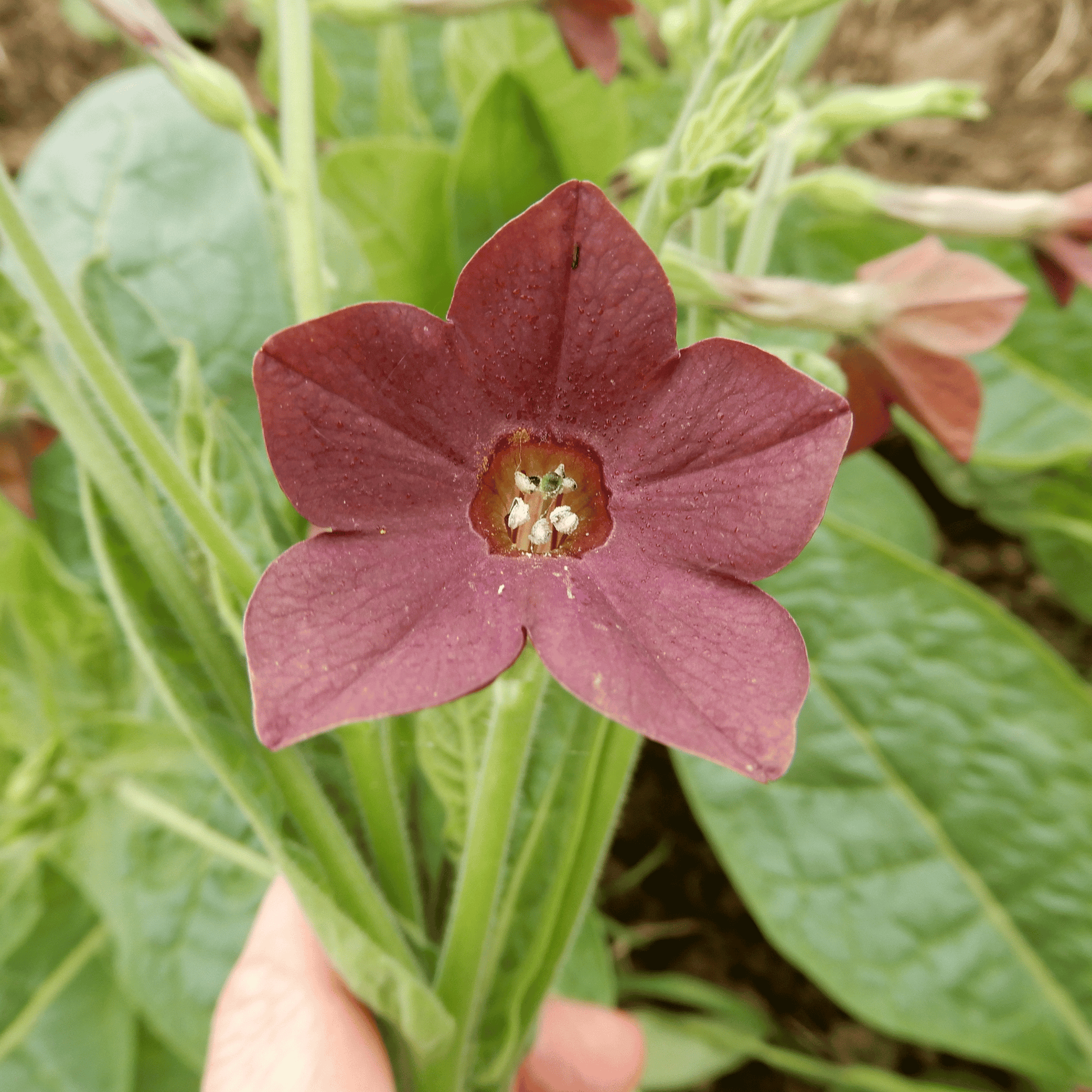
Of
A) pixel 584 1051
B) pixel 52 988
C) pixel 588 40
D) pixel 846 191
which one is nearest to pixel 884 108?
pixel 846 191

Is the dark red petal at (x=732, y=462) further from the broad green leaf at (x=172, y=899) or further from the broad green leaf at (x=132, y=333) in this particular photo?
the broad green leaf at (x=172, y=899)

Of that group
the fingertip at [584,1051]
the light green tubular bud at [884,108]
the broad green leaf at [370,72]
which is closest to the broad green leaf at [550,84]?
the broad green leaf at [370,72]

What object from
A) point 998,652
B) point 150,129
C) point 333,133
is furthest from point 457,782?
point 333,133

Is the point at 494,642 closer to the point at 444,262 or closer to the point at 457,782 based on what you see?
the point at 457,782

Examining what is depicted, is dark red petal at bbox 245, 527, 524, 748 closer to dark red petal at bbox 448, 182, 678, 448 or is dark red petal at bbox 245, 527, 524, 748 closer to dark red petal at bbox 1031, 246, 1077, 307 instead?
dark red petal at bbox 448, 182, 678, 448

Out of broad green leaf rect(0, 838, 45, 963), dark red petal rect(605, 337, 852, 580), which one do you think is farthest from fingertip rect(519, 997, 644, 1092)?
dark red petal rect(605, 337, 852, 580)

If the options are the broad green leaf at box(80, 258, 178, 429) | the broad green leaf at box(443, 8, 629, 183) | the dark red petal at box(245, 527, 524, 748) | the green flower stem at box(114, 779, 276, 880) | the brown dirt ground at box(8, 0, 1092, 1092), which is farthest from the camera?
the brown dirt ground at box(8, 0, 1092, 1092)
